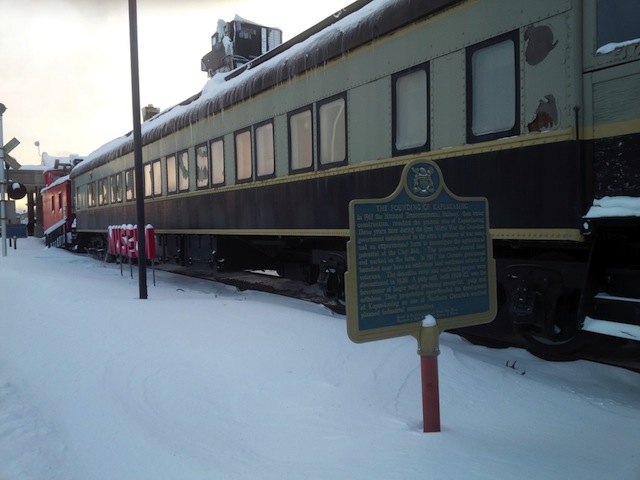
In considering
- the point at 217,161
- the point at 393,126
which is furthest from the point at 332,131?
the point at 217,161

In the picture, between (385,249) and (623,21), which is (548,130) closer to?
(623,21)

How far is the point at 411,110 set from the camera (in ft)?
19.0

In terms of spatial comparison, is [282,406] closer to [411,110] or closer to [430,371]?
[430,371]

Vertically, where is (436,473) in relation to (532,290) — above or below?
below

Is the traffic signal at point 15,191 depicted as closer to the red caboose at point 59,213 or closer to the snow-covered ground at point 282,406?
the red caboose at point 59,213

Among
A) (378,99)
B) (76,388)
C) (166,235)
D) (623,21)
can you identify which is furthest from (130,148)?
(623,21)

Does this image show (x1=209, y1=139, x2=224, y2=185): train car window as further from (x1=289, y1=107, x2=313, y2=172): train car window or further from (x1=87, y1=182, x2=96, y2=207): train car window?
(x1=87, y1=182, x2=96, y2=207): train car window

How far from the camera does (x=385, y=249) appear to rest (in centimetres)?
322

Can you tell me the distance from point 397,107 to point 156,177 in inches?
346

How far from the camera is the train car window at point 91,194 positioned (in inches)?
782

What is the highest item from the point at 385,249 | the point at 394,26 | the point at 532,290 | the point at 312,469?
the point at 394,26

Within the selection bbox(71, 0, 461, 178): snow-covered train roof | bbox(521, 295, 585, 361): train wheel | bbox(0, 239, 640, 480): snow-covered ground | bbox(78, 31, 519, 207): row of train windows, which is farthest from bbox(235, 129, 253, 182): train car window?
bbox(521, 295, 585, 361): train wheel

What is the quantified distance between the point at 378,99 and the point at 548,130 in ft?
7.22

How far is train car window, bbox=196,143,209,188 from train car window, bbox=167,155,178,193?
1.28m
